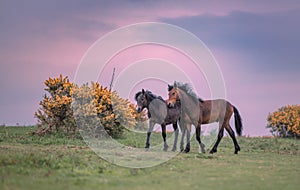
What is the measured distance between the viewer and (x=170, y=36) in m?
18.9

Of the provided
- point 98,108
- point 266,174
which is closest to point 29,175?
point 266,174

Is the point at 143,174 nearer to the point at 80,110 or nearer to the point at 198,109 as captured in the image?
the point at 198,109

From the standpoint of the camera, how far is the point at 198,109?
17.5 metres

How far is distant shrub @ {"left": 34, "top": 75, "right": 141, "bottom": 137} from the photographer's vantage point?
2256 cm

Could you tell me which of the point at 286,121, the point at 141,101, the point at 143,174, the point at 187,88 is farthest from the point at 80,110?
the point at 286,121

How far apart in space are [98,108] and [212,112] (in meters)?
6.85

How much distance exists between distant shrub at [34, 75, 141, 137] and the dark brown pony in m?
6.32

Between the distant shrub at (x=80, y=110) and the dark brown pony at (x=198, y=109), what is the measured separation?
20.7 feet

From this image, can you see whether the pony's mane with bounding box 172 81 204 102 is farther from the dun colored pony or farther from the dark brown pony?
the dun colored pony

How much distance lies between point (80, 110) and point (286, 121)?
17.6 meters

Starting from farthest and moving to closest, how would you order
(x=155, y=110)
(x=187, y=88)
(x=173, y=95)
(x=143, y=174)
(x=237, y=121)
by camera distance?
1. (x=237, y=121)
2. (x=155, y=110)
3. (x=187, y=88)
4. (x=173, y=95)
5. (x=143, y=174)

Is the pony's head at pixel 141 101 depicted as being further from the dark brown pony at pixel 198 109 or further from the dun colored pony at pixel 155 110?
the dark brown pony at pixel 198 109

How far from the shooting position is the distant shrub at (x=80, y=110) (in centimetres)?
2256

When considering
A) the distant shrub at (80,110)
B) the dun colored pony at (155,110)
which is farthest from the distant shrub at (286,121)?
the dun colored pony at (155,110)
